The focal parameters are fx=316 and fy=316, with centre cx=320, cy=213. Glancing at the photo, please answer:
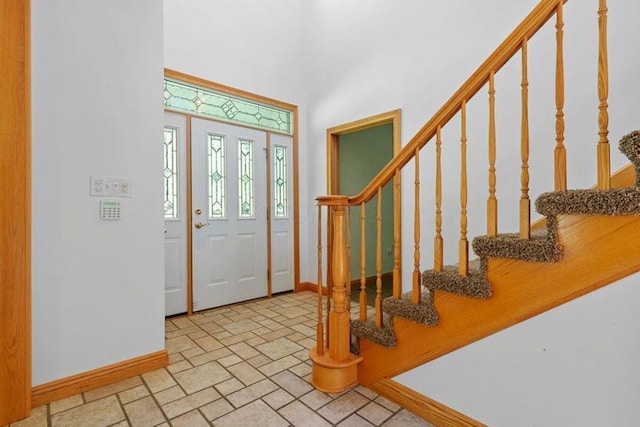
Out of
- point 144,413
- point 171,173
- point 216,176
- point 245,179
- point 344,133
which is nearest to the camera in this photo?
point 144,413

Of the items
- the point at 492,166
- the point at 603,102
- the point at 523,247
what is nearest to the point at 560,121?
the point at 603,102

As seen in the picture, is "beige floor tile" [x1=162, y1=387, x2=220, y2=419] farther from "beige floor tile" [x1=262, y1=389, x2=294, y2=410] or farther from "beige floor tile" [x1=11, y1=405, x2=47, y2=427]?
"beige floor tile" [x1=11, y1=405, x2=47, y2=427]

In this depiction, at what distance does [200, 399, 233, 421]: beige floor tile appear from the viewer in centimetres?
163

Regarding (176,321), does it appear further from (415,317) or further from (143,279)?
(415,317)

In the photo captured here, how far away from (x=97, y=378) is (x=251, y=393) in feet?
3.07

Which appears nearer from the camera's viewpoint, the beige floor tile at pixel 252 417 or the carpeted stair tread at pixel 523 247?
the carpeted stair tread at pixel 523 247

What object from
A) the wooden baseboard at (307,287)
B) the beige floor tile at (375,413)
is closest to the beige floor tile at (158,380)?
the beige floor tile at (375,413)

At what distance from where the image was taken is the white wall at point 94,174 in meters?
1.74

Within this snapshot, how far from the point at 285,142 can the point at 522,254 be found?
3.05m

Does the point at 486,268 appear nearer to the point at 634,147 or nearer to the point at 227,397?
the point at 634,147

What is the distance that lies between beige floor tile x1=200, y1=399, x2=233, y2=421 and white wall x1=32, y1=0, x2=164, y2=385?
66cm

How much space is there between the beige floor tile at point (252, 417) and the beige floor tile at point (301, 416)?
0.04 meters

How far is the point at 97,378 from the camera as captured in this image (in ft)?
6.19

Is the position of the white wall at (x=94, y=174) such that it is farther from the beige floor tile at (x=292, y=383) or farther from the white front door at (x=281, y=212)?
the white front door at (x=281, y=212)
